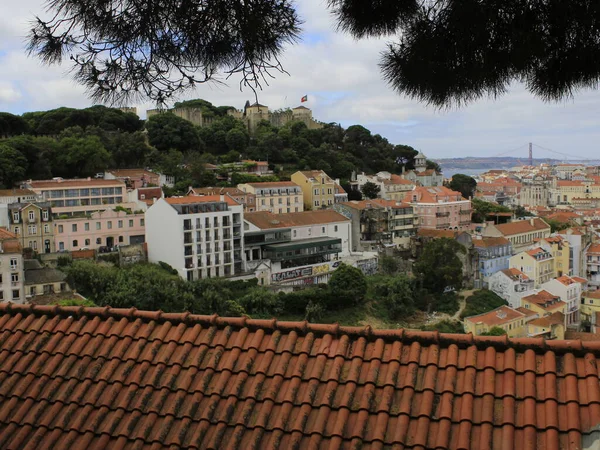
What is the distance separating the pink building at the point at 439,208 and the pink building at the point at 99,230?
65.4 feet

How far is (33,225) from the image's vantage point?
30359 millimetres

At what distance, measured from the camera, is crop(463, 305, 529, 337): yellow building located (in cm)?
2862

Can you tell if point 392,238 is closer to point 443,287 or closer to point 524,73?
point 443,287

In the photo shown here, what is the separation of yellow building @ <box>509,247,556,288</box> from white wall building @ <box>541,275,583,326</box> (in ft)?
7.97

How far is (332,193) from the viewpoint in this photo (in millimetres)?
46125

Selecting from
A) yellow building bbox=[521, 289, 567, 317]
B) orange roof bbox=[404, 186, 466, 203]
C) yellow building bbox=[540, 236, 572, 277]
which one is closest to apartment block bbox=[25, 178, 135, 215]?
orange roof bbox=[404, 186, 466, 203]

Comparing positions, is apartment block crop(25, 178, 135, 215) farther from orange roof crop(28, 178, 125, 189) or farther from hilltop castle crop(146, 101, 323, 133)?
hilltop castle crop(146, 101, 323, 133)

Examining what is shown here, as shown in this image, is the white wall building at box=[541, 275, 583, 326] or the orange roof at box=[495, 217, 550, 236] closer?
the white wall building at box=[541, 275, 583, 326]

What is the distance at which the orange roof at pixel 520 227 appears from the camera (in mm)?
43594

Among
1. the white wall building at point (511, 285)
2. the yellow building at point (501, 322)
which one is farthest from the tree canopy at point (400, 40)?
the white wall building at point (511, 285)

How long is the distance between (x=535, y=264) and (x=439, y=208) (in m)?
8.89

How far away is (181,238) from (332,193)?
17.9m

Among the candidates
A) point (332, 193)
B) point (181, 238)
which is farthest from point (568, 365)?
point (332, 193)

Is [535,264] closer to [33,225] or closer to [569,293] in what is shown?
[569,293]
